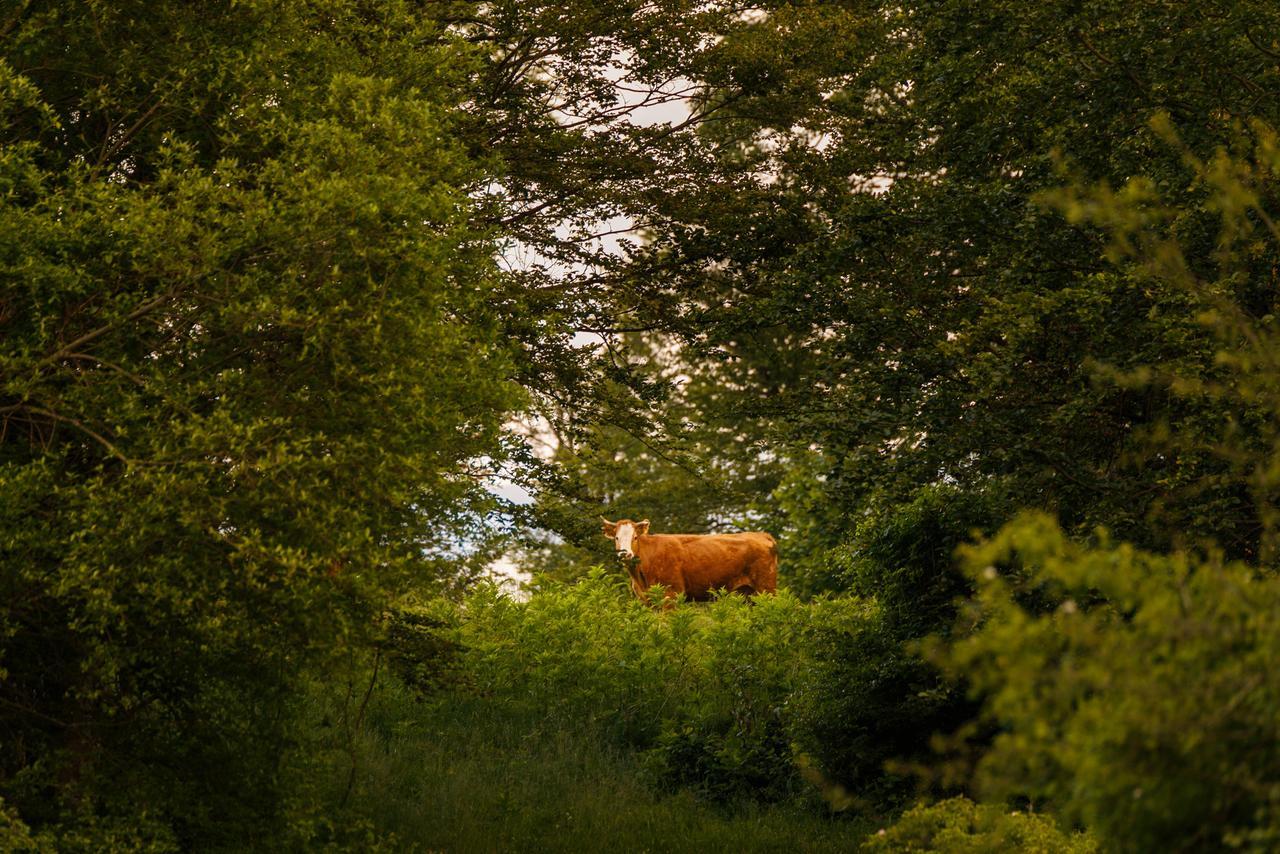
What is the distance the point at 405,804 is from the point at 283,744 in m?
3.76

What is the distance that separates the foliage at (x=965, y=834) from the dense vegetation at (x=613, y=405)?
73 millimetres

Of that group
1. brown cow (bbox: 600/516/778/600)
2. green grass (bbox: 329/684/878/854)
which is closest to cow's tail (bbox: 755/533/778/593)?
brown cow (bbox: 600/516/778/600)

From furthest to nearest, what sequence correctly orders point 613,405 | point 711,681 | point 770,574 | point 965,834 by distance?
point 770,574 < point 711,681 < point 613,405 < point 965,834

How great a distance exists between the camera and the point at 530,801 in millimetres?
14531

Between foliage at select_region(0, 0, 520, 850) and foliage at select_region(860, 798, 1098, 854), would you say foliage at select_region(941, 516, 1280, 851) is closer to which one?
foliage at select_region(860, 798, 1098, 854)

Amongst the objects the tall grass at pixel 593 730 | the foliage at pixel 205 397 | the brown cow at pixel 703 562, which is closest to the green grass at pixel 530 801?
the tall grass at pixel 593 730

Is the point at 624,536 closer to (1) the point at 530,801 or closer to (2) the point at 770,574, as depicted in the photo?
(2) the point at 770,574

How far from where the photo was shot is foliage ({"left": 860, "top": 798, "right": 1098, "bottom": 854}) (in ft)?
28.7

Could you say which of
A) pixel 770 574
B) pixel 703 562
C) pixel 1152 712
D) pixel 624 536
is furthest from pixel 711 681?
pixel 1152 712

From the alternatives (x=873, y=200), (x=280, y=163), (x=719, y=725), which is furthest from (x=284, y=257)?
(x=719, y=725)

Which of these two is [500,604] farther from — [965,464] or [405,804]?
[965,464]

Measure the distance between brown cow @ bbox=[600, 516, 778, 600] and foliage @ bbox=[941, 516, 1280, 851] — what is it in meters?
19.3

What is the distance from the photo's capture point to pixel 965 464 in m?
12.5

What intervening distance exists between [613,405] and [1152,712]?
12483 mm
